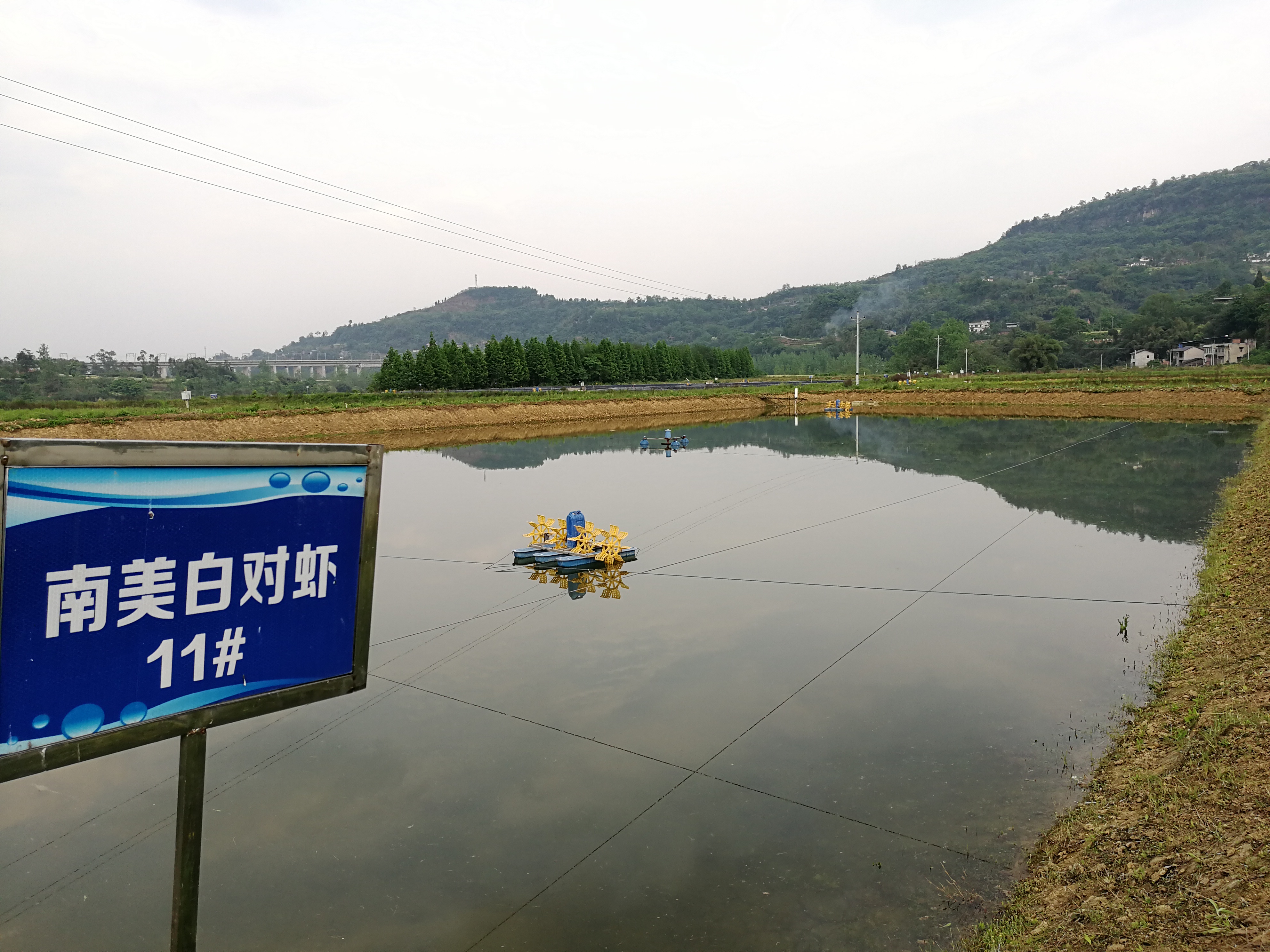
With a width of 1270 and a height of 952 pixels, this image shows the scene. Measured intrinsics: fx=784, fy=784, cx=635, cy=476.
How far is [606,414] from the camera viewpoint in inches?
2007


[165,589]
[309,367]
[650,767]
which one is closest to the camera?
[165,589]

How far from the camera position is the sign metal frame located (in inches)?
85.9

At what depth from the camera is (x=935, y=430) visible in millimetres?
36594

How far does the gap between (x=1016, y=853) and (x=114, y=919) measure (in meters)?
5.19

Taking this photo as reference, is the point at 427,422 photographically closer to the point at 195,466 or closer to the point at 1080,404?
the point at 1080,404

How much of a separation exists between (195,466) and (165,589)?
0.40 metres

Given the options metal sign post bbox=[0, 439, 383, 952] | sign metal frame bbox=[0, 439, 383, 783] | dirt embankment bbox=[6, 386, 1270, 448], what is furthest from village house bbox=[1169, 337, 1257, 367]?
metal sign post bbox=[0, 439, 383, 952]

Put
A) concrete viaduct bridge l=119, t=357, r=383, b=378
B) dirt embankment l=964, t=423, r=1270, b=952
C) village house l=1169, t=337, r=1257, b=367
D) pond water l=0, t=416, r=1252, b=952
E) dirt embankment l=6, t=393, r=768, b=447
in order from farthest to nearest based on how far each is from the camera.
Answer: concrete viaduct bridge l=119, t=357, r=383, b=378
village house l=1169, t=337, r=1257, b=367
dirt embankment l=6, t=393, r=768, b=447
pond water l=0, t=416, r=1252, b=952
dirt embankment l=964, t=423, r=1270, b=952

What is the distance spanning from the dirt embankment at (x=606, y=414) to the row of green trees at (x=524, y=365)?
10535 millimetres

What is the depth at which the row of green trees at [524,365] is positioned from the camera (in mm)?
55500

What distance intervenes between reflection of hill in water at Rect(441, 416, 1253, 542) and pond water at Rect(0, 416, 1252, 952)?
13.0 ft

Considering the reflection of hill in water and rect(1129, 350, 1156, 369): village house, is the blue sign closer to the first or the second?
the reflection of hill in water

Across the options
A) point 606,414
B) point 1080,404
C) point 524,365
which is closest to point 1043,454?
point 1080,404

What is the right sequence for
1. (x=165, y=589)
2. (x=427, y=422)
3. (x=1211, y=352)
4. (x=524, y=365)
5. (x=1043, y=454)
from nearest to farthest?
1. (x=165, y=589)
2. (x=1043, y=454)
3. (x=427, y=422)
4. (x=524, y=365)
5. (x=1211, y=352)
